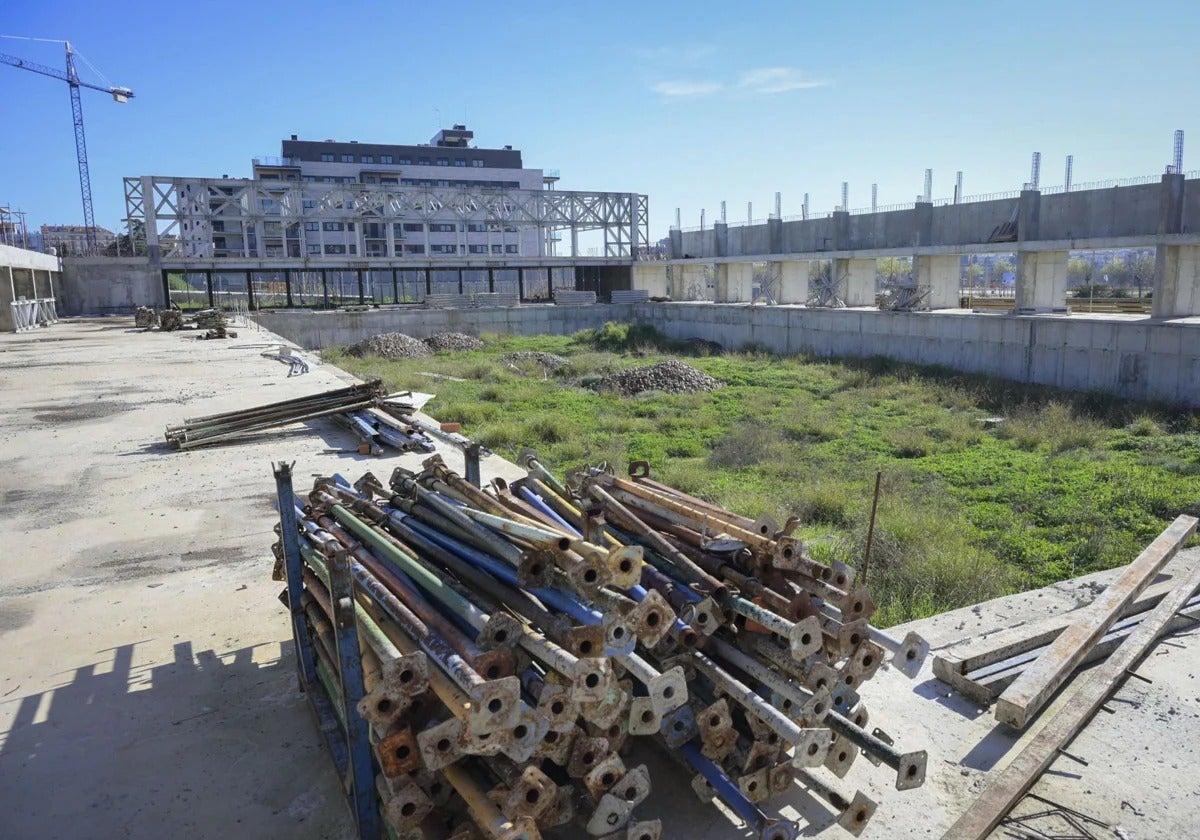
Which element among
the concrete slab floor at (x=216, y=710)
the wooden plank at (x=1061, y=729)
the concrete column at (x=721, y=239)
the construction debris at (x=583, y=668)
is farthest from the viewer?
the concrete column at (x=721, y=239)

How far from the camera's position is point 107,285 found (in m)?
43.5

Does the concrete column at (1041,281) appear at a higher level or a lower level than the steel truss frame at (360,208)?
lower

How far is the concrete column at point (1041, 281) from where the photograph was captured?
83.6 feet

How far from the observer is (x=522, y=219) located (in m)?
49.5

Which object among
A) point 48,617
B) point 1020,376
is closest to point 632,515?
point 48,617

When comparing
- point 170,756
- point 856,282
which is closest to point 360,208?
point 856,282

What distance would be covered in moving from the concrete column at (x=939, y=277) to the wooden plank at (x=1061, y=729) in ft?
85.3

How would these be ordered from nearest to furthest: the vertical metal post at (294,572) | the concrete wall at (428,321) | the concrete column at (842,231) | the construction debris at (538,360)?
1. the vertical metal post at (294,572)
2. the construction debris at (538,360)
3. the concrete column at (842,231)
4. the concrete wall at (428,321)

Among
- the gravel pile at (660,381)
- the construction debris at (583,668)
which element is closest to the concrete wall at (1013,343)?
the gravel pile at (660,381)

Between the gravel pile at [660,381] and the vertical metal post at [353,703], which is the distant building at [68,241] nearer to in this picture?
the gravel pile at [660,381]

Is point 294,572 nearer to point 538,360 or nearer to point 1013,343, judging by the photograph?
point 538,360

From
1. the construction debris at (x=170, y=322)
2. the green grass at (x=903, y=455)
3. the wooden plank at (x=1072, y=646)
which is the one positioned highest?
the construction debris at (x=170, y=322)

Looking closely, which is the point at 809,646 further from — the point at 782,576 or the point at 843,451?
the point at 843,451

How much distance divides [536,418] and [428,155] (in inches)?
3481
